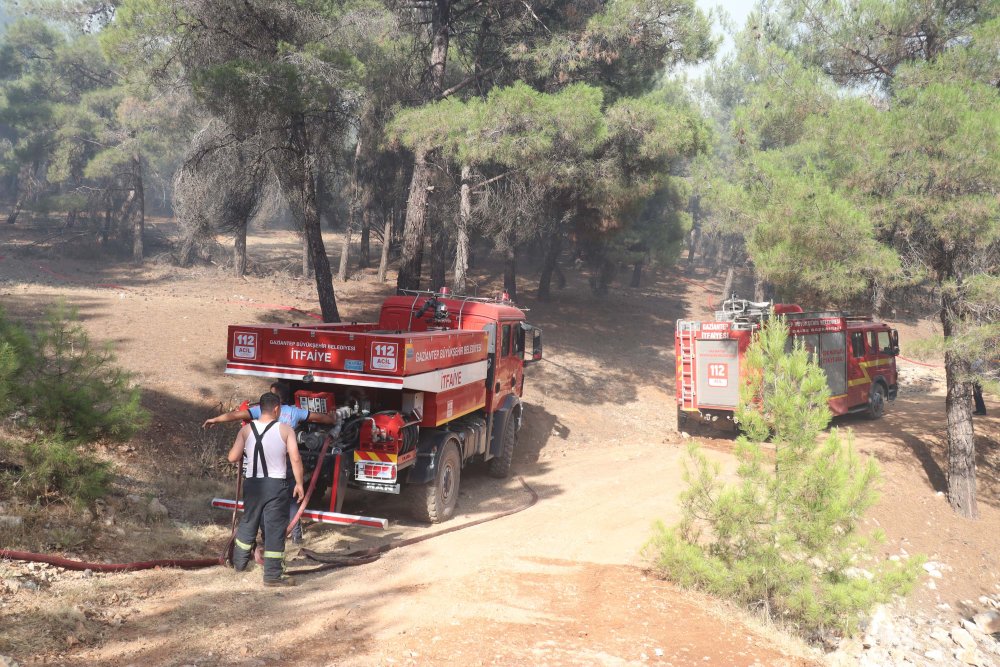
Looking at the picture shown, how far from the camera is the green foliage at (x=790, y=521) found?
6055 mm

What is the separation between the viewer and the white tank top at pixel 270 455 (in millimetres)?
6117

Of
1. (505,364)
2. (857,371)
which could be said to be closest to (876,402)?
(857,371)

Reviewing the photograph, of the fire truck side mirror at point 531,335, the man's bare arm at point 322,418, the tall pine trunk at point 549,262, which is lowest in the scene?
the man's bare arm at point 322,418

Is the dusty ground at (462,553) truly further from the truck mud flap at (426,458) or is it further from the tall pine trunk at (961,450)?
the truck mud flap at (426,458)

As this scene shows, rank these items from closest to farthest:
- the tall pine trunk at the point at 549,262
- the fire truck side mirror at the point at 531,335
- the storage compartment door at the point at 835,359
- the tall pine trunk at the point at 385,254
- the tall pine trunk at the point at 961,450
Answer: the fire truck side mirror at the point at 531,335 → the tall pine trunk at the point at 961,450 → the storage compartment door at the point at 835,359 → the tall pine trunk at the point at 385,254 → the tall pine trunk at the point at 549,262

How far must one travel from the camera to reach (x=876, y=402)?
18.9 m

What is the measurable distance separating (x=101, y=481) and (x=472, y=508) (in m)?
4.90

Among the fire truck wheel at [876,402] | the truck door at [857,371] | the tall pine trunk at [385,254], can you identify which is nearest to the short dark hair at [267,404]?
the truck door at [857,371]

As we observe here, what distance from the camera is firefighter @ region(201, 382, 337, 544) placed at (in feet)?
21.2

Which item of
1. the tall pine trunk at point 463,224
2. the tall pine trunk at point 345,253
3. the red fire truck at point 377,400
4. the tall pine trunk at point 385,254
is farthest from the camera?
the tall pine trunk at point 385,254

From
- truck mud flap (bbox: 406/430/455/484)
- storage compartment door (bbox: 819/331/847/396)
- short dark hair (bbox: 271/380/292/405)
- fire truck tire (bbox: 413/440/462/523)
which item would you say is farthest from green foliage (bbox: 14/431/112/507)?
storage compartment door (bbox: 819/331/847/396)

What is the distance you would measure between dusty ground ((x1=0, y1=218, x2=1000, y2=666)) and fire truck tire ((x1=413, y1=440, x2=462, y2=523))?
9.9 inches

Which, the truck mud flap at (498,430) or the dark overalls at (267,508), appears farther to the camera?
the truck mud flap at (498,430)

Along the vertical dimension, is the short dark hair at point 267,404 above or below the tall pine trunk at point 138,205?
below
